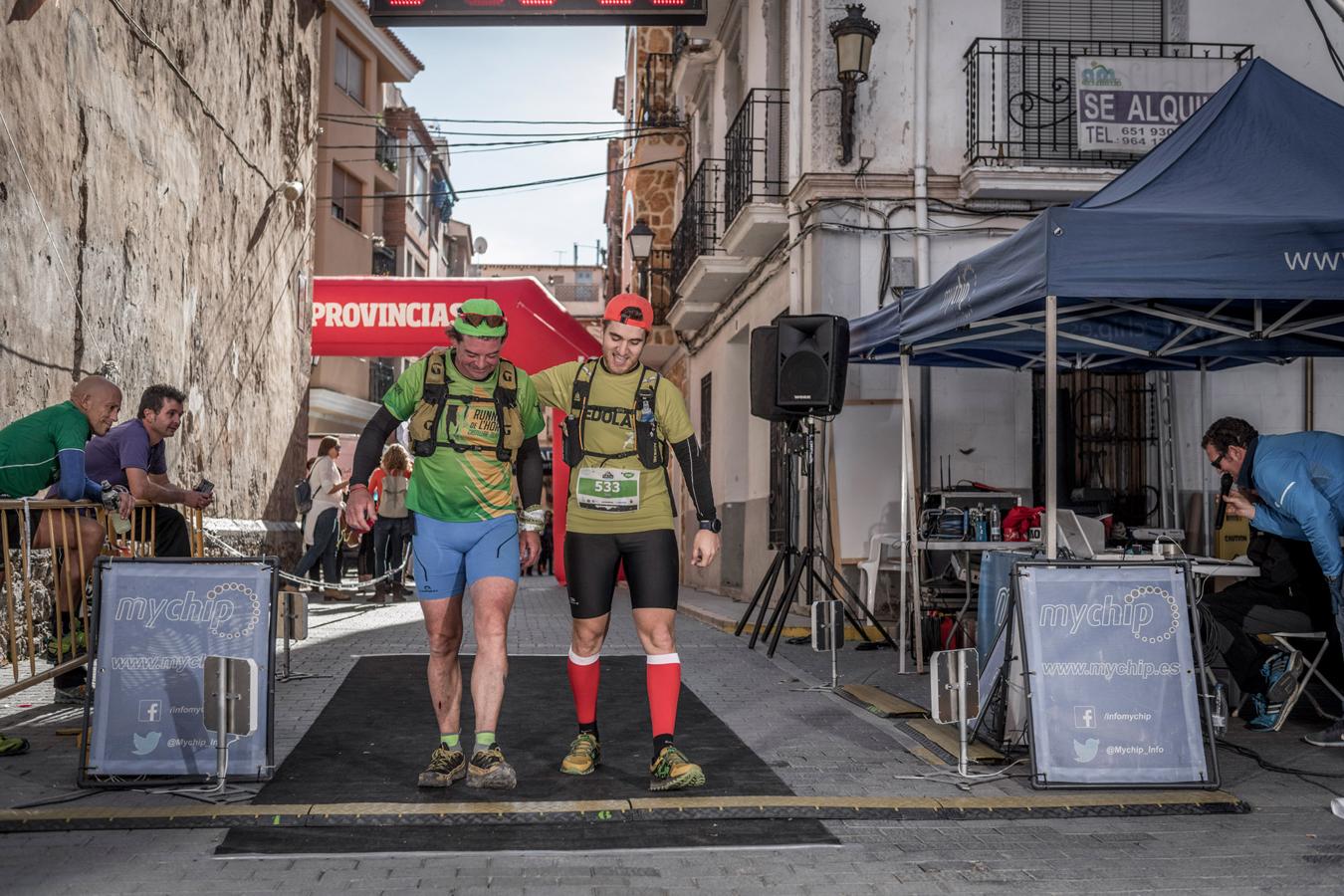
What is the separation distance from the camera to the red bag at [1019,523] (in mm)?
9547

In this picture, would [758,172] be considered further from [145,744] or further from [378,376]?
[378,376]

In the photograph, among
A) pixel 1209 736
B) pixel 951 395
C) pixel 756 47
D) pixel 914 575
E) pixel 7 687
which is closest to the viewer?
pixel 1209 736

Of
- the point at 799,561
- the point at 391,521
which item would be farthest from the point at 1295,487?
the point at 391,521

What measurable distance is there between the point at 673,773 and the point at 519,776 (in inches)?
29.0

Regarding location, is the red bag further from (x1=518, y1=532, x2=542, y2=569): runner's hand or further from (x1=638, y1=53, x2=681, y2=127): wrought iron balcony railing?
(x1=638, y1=53, x2=681, y2=127): wrought iron balcony railing

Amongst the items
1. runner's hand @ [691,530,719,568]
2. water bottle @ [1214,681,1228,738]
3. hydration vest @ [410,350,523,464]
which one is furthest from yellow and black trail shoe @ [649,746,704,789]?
water bottle @ [1214,681,1228,738]

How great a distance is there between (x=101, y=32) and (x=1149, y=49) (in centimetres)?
972

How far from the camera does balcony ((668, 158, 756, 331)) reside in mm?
17594

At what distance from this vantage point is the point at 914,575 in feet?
29.1

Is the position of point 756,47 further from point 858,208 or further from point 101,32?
point 101,32

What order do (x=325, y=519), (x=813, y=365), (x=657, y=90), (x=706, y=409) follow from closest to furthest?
(x=813, y=365)
(x=325, y=519)
(x=706, y=409)
(x=657, y=90)

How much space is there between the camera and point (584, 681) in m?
5.86

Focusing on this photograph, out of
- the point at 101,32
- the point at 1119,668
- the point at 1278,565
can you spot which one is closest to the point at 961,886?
the point at 1119,668

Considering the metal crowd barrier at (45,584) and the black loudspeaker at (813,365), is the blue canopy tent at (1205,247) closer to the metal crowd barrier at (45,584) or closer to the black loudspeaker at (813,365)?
the black loudspeaker at (813,365)
